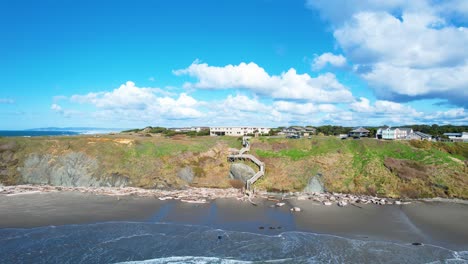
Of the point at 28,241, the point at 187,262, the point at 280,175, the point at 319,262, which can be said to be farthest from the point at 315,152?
the point at 28,241

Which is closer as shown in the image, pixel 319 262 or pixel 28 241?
pixel 319 262

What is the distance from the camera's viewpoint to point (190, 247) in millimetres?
33469

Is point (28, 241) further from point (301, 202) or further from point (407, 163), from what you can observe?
point (407, 163)

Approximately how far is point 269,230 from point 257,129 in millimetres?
113067

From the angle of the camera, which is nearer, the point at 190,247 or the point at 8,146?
the point at 190,247

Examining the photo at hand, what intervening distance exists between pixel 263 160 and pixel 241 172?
6.40 metres

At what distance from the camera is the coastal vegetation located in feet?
191

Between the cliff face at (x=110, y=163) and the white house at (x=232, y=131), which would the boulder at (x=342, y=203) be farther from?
the white house at (x=232, y=131)

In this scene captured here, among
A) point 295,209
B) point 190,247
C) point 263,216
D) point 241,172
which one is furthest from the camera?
point 241,172

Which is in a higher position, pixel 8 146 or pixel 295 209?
pixel 8 146

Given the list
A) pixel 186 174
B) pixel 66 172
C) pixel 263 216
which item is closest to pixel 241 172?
pixel 186 174

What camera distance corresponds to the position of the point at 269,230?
127 ft

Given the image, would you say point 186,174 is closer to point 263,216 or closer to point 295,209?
point 263,216

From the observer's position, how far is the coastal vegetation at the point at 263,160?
5825 centimetres
